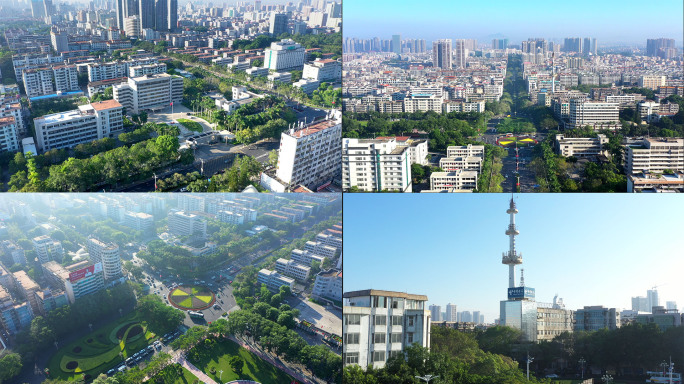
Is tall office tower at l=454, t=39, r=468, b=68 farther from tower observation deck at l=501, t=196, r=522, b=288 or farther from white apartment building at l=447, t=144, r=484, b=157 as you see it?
tower observation deck at l=501, t=196, r=522, b=288

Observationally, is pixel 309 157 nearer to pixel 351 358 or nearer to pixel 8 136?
pixel 351 358

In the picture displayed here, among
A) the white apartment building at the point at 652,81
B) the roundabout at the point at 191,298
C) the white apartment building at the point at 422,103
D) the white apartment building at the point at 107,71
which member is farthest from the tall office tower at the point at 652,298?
the white apartment building at the point at 107,71

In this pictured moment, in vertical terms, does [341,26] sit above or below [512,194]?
above

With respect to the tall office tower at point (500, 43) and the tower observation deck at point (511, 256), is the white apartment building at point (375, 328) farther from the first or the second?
the tall office tower at point (500, 43)

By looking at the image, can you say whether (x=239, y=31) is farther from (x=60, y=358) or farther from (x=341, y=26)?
(x=60, y=358)

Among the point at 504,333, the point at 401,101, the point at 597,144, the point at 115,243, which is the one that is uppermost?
the point at 401,101

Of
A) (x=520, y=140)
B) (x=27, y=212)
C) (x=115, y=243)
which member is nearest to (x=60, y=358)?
(x=115, y=243)
